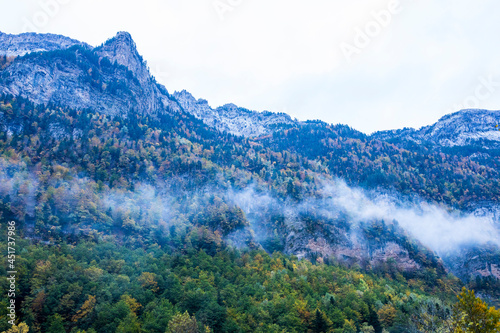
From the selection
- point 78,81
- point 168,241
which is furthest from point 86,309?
point 78,81

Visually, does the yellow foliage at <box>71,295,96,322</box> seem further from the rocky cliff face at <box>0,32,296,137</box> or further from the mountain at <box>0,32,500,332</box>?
the rocky cliff face at <box>0,32,296,137</box>

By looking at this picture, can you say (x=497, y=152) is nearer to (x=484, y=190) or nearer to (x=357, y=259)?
(x=484, y=190)

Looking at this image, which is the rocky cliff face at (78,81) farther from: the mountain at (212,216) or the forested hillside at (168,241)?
the forested hillside at (168,241)

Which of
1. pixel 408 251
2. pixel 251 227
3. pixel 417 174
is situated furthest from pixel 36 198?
pixel 417 174

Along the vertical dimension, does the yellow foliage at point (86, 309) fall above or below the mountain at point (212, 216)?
below

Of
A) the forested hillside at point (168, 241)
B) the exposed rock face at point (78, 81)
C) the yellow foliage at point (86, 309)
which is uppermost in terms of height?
the exposed rock face at point (78, 81)

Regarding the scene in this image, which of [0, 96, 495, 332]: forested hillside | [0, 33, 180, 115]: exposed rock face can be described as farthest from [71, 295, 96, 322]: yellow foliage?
[0, 33, 180, 115]: exposed rock face

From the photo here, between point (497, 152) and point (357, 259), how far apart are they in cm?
14278

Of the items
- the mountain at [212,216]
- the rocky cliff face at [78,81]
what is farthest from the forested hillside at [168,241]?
the rocky cliff face at [78,81]

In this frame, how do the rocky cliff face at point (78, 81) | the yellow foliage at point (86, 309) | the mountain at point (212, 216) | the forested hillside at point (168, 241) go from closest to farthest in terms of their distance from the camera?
the yellow foliage at point (86, 309) < the forested hillside at point (168, 241) < the mountain at point (212, 216) < the rocky cliff face at point (78, 81)

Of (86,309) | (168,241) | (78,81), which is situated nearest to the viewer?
(86,309)

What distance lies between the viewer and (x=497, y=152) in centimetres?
17438

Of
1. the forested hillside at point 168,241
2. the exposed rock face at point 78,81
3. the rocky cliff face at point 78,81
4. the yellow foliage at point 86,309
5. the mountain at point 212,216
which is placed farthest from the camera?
the rocky cliff face at point 78,81

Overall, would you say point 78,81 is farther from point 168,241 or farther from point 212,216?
point 168,241
